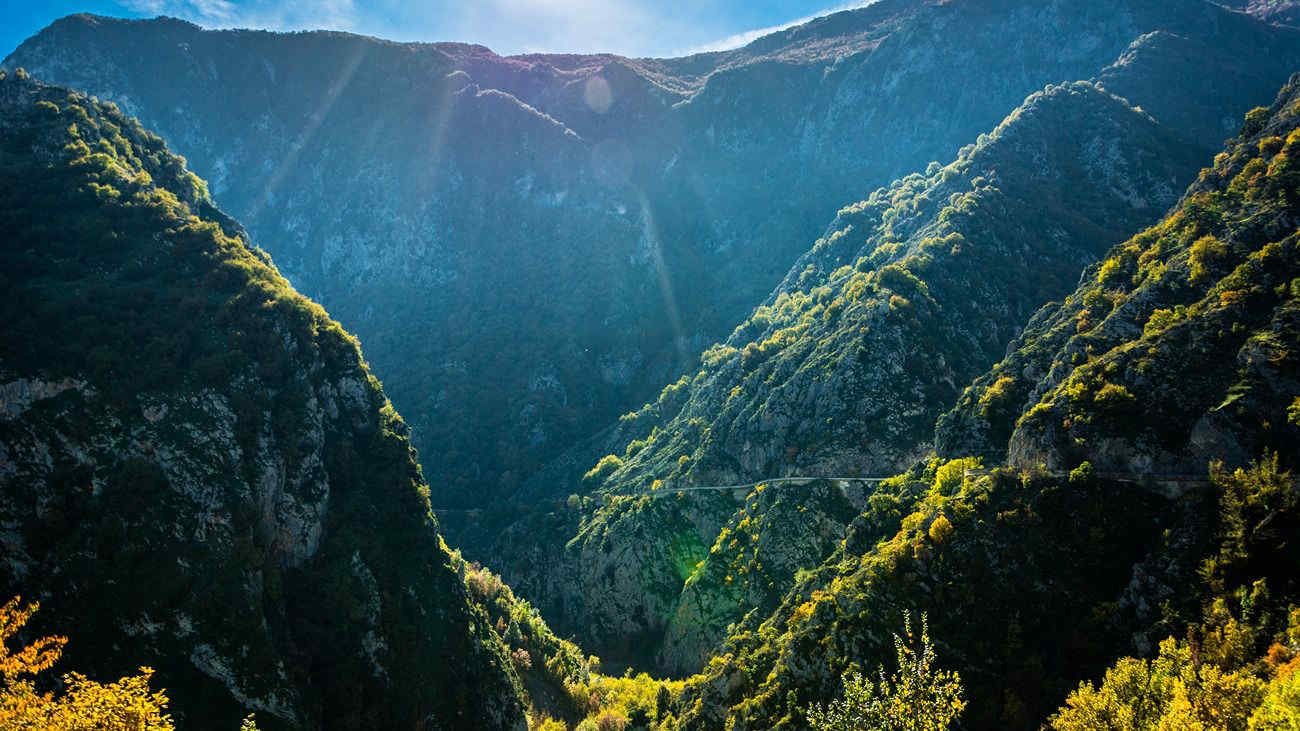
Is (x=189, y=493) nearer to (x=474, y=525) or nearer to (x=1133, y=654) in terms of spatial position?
(x=1133, y=654)

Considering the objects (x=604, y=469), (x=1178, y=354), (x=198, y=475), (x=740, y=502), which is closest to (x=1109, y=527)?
(x=1178, y=354)

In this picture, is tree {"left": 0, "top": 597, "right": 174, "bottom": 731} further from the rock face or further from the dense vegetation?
Result: the rock face

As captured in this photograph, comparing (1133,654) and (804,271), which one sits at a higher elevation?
(804,271)

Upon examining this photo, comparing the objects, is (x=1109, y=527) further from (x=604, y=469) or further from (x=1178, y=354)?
(x=604, y=469)

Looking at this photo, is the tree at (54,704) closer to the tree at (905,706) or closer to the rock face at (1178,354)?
the tree at (905,706)

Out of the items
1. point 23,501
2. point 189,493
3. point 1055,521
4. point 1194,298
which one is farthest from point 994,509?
Answer: point 23,501
